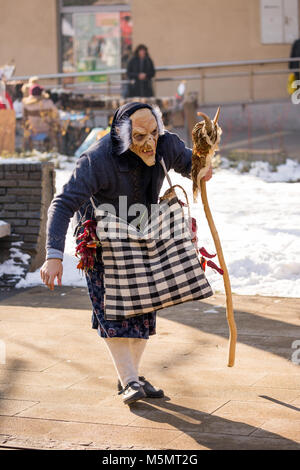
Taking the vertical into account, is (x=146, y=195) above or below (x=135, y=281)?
above

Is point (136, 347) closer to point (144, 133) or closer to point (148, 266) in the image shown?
point (148, 266)

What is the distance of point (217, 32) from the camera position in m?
19.9

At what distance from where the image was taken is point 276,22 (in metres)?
19.8

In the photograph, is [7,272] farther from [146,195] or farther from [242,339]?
[146,195]

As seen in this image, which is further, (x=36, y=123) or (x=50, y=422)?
(x=36, y=123)

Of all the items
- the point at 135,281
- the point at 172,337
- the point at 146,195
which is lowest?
the point at 172,337

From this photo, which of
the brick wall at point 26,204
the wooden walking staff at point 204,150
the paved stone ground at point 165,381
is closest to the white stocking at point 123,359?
the paved stone ground at point 165,381

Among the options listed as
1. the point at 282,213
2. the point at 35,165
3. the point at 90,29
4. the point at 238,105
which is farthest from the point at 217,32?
the point at 35,165

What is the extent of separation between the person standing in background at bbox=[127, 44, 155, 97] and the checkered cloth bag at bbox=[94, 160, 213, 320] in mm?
13045

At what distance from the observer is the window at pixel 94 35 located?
21.2 meters

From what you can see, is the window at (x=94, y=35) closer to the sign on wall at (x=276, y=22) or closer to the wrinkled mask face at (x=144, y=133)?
the sign on wall at (x=276, y=22)

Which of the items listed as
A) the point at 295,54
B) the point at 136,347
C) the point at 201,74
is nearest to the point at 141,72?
the point at 201,74

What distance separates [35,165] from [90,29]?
46.4 ft

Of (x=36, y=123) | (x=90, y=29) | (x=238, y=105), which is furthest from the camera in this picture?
(x=90, y=29)
